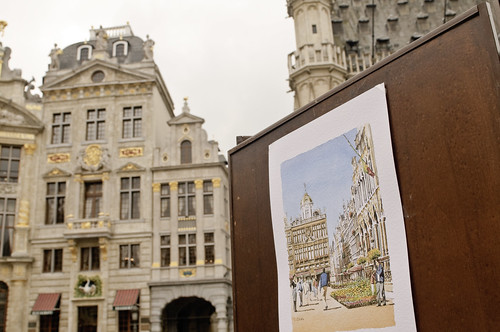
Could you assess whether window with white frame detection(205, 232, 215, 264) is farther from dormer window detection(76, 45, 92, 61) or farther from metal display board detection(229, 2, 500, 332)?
metal display board detection(229, 2, 500, 332)

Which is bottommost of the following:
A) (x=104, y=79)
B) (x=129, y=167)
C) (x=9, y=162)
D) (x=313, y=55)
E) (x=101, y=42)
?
(x=129, y=167)

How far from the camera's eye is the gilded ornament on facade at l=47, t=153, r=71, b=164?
912 inches

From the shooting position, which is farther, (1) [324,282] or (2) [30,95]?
(2) [30,95]

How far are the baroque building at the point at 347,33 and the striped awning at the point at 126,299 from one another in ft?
33.2

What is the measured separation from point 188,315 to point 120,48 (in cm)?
1375

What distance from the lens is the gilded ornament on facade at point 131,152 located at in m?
23.1

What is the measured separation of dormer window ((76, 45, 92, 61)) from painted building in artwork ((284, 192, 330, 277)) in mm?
25421

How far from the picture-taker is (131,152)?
75.9 feet

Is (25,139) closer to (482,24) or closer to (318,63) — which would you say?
(318,63)

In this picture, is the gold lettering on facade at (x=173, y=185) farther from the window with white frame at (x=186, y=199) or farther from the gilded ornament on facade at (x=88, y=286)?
the gilded ornament on facade at (x=88, y=286)

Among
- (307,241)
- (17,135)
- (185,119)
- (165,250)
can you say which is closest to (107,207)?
(165,250)

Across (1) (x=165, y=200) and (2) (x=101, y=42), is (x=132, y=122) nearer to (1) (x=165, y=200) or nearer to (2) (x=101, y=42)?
(1) (x=165, y=200)

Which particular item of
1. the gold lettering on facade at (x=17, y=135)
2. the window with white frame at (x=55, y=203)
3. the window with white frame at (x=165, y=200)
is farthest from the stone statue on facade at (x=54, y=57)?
the window with white frame at (x=165, y=200)

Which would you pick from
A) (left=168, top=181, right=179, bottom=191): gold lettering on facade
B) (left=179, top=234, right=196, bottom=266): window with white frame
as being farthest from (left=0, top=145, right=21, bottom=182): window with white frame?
(left=179, top=234, right=196, bottom=266): window with white frame
